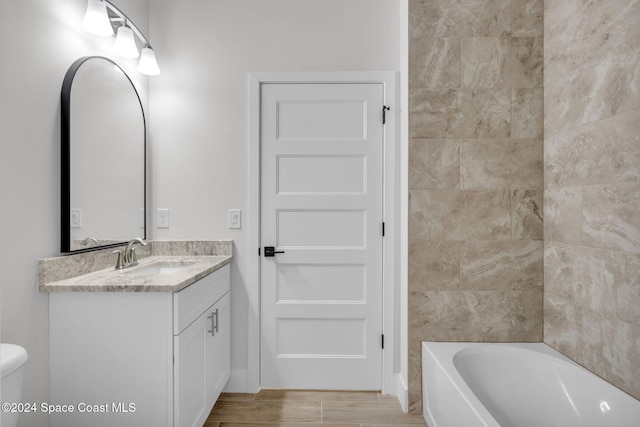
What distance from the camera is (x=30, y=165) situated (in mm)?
1366

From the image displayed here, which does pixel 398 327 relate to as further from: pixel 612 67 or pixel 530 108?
pixel 612 67

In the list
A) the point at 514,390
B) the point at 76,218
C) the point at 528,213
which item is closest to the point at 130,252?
the point at 76,218

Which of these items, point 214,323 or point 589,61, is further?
point 214,323

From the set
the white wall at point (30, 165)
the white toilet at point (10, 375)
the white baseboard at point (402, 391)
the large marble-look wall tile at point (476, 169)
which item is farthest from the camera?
the white baseboard at point (402, 391)

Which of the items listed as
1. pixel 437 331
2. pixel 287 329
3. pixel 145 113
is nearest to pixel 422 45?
pixel 437 331

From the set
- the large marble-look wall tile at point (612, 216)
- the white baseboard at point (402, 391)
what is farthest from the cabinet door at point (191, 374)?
A: the large marble-look wall tile at point (612, 216)

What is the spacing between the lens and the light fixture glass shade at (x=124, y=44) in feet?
5.91

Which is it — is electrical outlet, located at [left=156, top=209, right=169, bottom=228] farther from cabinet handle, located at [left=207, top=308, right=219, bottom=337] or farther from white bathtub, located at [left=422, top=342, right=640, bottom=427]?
white bathtub, located at [left=422, top=342, right=640, bottom=427]

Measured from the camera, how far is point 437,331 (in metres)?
1.90

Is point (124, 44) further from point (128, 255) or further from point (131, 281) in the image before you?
point (131, 281)

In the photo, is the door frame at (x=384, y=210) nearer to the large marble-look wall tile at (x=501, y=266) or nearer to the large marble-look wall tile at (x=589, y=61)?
the large marble-look wall tile at (x=501, y=266)

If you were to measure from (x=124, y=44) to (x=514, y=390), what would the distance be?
2623 millimetres

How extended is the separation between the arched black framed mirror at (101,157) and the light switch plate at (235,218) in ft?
1.77

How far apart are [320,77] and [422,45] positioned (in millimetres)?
643
